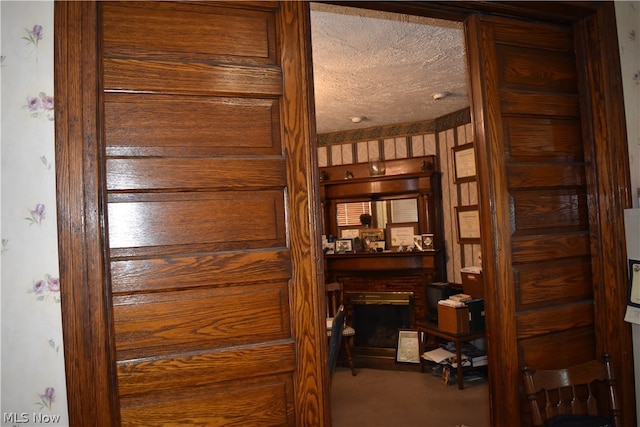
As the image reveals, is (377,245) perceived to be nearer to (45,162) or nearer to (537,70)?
(537,70)

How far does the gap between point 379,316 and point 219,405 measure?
3989mm

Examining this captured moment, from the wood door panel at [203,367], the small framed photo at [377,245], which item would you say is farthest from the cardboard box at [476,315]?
the wood door panel at [203,367]

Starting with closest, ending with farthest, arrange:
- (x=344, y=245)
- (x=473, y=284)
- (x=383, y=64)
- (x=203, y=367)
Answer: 1. (x=203, y=367)
2. (x=383, y=64)
3. (x=473, y=284)
4. (x=344, y=245)

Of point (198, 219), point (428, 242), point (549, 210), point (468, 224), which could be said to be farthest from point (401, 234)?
point (198, 219)

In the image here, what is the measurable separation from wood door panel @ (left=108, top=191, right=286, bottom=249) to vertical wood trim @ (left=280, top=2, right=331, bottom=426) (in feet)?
0.26

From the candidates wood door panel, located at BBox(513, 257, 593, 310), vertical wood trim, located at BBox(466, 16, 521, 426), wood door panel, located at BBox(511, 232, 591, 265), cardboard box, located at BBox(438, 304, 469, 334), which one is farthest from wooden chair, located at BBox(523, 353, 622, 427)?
cardboard box, located at BBox(438, 304, 469, 334)

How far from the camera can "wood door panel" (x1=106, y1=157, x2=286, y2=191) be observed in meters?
1.48

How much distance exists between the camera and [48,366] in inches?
53.4

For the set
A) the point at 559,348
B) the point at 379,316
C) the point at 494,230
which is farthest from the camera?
the point at 379,316

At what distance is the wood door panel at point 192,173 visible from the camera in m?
1.48

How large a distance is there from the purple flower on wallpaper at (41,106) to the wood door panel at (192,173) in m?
0.22

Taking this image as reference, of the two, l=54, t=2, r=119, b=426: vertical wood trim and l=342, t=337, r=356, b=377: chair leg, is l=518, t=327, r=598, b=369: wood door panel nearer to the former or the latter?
l=54, t=2, r=119, b=426: vertical wood trim

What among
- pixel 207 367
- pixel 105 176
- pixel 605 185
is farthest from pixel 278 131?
pixel 605 185

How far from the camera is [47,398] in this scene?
1355mm
